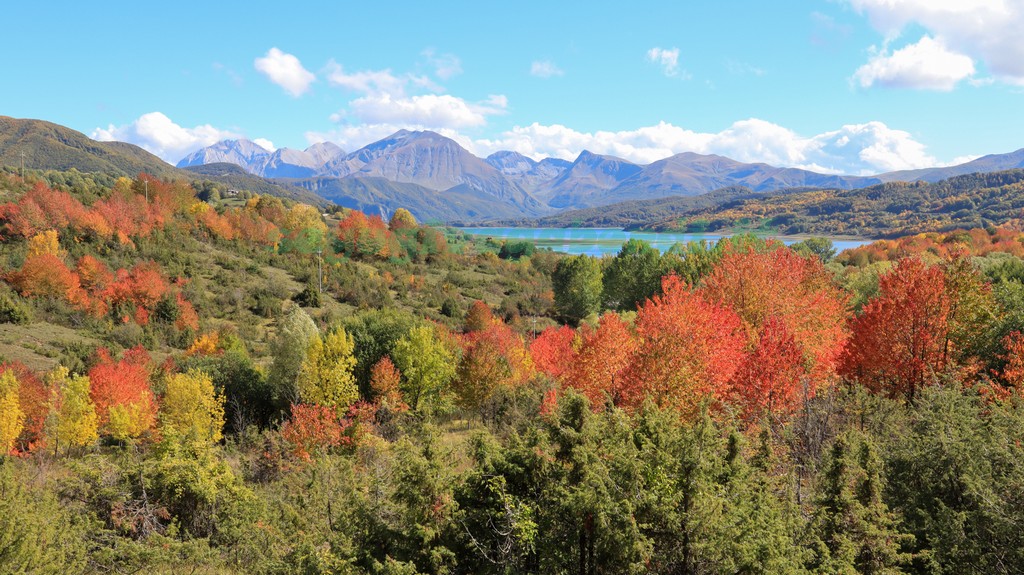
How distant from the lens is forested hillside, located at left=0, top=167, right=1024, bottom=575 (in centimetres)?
1017

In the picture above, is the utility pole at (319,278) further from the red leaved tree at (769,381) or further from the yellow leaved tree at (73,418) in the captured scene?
the red leaved tree at (769,381)

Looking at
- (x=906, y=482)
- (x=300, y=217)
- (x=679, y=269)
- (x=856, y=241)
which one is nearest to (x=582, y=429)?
(x=906, y=482)

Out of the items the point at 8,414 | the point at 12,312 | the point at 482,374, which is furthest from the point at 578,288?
the point at 12,312

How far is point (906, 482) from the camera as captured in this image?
13.2 metres

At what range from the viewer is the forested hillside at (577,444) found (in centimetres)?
1017

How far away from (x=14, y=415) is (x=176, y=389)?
9.27m

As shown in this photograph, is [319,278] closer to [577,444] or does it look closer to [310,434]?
[310,434]

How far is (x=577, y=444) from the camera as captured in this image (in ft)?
34.2

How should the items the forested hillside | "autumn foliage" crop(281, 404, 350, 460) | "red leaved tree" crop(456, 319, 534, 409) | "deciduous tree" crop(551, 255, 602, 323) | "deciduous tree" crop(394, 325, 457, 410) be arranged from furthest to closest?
1. "deciduous tree" crop(551, 255, 602, 323)
2. "deciduous tree" crop(394, 325, 457, 410)
3. "red leaved tree" crop(456, 319, 534, 409)
4. "autumn foliage" crop(281, 404, 350, 460)
5. the forested hillside

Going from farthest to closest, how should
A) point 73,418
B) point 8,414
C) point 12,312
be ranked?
point 12,312, point 73,418, point 8,414

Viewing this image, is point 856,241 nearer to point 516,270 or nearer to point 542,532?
point 516,270

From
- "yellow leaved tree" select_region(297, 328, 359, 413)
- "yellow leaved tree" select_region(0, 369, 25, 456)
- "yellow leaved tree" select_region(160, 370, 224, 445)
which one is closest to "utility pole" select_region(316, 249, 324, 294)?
"yellow leaved tree" select_region(160, 370, 224, 445)

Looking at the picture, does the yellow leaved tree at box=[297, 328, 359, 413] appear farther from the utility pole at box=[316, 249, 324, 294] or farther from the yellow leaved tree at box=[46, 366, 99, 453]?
the utility pole at box=[316, 249, 324, 294]

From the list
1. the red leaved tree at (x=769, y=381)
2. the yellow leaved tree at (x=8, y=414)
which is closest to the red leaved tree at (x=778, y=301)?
the red leaved tree at (x=769, y=381)
